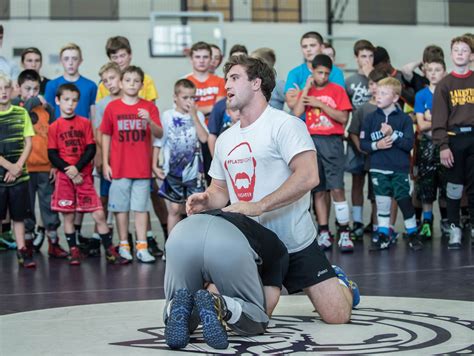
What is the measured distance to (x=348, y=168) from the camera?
9.53 metres

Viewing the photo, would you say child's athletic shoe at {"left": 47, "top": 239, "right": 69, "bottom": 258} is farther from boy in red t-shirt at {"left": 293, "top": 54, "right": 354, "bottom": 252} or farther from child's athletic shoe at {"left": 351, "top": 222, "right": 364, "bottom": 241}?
child's athletic shoe at {"left": 351, "top": 222, "right": 364, "bottom": 241}

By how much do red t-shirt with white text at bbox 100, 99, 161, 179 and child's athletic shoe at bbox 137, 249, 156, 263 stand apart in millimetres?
654

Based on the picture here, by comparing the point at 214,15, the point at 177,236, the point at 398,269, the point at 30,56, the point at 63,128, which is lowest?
the point at 398,269

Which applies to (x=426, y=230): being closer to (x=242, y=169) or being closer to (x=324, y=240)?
(x=324, y=240)

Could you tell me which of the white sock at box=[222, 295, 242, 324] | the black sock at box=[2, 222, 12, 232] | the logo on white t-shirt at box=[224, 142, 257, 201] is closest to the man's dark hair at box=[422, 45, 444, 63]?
the black sock at box=[2, 222, 12, 232]

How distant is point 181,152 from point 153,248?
3.15 ft

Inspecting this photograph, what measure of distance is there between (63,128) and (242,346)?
4.46 m

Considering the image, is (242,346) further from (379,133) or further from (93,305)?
(379,133)

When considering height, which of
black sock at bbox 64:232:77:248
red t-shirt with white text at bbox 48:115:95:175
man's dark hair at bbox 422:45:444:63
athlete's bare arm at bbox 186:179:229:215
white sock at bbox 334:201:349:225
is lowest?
black sock at bbox 64:232:77:248

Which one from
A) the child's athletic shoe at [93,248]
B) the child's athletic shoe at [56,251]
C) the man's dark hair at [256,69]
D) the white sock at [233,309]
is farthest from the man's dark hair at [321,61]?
the white sock at [233,309]

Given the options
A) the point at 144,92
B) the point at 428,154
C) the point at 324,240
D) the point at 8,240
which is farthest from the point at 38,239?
the point at 428,154

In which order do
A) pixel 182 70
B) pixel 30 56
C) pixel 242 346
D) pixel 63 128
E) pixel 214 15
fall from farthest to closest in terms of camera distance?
pixel 182 70 → pixel 214 15 → pixel 30 56 → pixel 63 128 → pixel 242 346

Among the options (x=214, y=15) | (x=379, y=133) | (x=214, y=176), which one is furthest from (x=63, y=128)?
(x=214, y=15)

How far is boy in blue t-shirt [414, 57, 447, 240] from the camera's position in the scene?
924 centimetres
